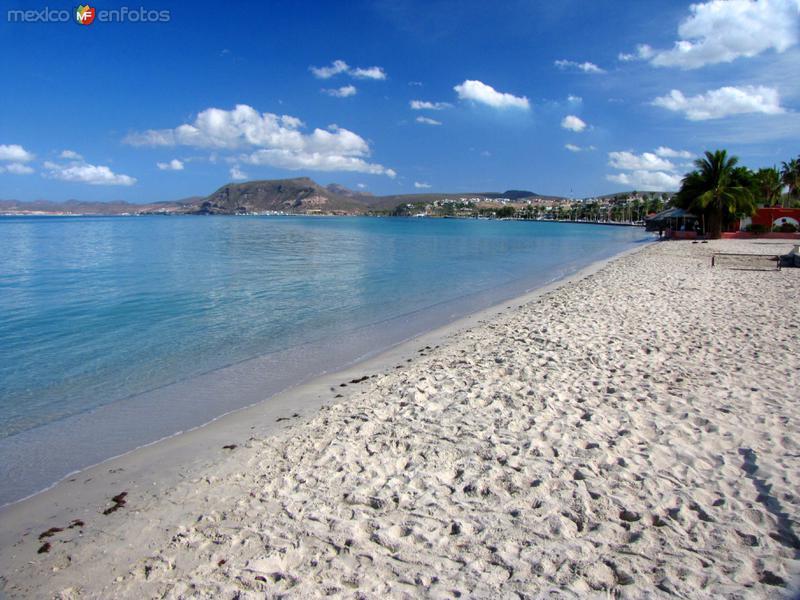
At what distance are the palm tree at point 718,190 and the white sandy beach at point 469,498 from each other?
127ft

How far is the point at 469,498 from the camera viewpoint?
12.7 feet

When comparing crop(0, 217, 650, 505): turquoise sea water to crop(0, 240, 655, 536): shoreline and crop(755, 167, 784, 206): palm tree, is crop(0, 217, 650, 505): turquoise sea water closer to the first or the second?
crop(0, 240, 655, 536): shoreline

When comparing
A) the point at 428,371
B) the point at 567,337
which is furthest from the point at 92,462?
the point at 567,337

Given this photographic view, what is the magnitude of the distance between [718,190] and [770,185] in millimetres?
31479

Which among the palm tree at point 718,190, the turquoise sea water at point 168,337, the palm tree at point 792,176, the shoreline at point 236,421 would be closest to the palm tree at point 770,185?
the palm tree at point 792,176

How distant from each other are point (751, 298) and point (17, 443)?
15.7m

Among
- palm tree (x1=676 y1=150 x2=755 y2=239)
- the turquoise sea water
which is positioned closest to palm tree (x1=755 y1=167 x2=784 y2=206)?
palm tree (x1=676 y1=150 x2=755 y2=239)

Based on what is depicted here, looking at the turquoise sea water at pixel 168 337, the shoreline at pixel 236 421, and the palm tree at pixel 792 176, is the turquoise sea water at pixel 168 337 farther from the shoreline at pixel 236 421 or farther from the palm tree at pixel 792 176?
the palm tree at pixel 792 176

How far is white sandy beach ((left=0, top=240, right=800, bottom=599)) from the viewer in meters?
3.05

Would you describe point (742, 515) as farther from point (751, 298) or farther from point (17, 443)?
point (751, 298)

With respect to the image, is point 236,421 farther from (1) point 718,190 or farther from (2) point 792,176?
(2) point 792,176

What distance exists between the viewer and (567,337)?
9.05 metres

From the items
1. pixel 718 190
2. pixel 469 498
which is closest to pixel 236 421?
pixel 469 498

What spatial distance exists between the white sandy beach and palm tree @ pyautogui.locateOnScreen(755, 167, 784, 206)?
67.1 meters
